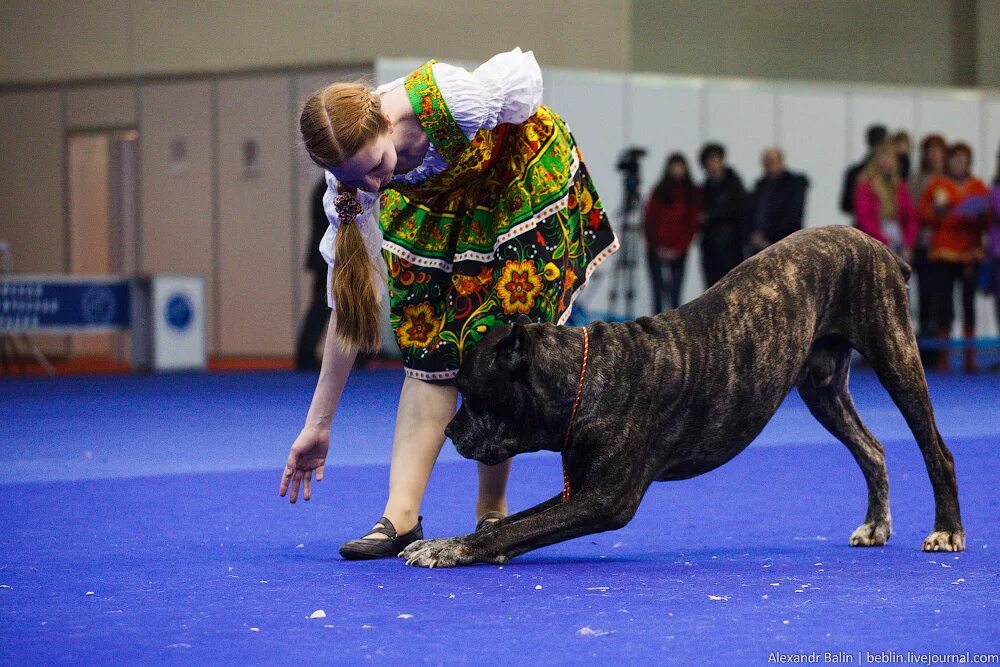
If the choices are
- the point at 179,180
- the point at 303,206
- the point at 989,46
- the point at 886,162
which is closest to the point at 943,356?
the point at 886,162

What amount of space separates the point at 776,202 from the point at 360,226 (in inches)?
387

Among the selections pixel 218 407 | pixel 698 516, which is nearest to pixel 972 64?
pixel 218 407

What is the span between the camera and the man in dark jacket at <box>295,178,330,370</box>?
12586 millimetres

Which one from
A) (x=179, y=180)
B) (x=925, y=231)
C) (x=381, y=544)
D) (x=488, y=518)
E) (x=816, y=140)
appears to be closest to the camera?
(x=381, y=544)

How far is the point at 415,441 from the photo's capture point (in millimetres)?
3949

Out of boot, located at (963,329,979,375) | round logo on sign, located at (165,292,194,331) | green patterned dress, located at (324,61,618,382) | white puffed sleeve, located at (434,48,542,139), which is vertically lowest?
boot, located at (963,329,979,375)

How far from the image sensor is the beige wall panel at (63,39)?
53.1 ft

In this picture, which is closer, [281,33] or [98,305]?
[98,305]

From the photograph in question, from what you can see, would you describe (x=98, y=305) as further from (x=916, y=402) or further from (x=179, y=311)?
(x=916, y=402)

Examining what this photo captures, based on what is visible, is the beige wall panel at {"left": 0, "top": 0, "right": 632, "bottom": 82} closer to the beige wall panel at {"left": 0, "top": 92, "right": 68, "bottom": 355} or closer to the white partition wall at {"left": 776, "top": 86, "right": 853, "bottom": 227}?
the beige wall panel at {"left": 0, "top": 92, "right": 68, "bottom": 355}

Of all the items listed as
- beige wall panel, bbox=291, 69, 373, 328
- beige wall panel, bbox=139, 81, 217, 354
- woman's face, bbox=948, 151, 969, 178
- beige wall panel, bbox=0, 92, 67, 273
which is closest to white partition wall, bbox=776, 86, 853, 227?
woman's face, bbox=948, 151, 969, 178

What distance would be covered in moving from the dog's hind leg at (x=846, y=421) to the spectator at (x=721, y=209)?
921 centimetres

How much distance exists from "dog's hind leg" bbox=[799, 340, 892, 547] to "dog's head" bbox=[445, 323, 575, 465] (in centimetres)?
84

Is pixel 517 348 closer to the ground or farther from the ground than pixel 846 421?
farther from the ground
